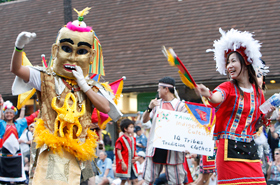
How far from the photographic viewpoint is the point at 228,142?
4121mm

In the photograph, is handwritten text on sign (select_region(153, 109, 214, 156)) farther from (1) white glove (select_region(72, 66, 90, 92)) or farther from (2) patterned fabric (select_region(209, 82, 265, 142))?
(1) white glove (select_region(72, 66, 90, 92))

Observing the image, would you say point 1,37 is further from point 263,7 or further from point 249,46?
point 249,46

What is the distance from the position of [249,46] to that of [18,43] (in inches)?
92.8

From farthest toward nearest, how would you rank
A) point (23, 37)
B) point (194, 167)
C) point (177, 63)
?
1. point (194, 167)
2. point (23, 37)
3. point (177, 63)

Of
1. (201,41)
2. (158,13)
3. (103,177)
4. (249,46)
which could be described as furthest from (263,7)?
(249,46)

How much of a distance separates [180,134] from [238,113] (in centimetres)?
Result: 249

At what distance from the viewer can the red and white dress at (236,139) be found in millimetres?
4055

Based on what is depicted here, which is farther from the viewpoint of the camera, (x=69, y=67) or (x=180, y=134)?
(x=180, y=134)

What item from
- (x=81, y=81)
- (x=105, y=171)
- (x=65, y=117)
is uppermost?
(x=81, y=81)

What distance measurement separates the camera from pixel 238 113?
13.6ft

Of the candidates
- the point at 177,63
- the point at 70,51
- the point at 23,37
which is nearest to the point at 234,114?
the point at 177,63

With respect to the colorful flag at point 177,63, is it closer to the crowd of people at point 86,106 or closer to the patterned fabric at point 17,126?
the crowd of people at point 86,106

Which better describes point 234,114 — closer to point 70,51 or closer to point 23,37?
point 70,51

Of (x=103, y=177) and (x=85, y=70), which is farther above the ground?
(x=85, y=70)
